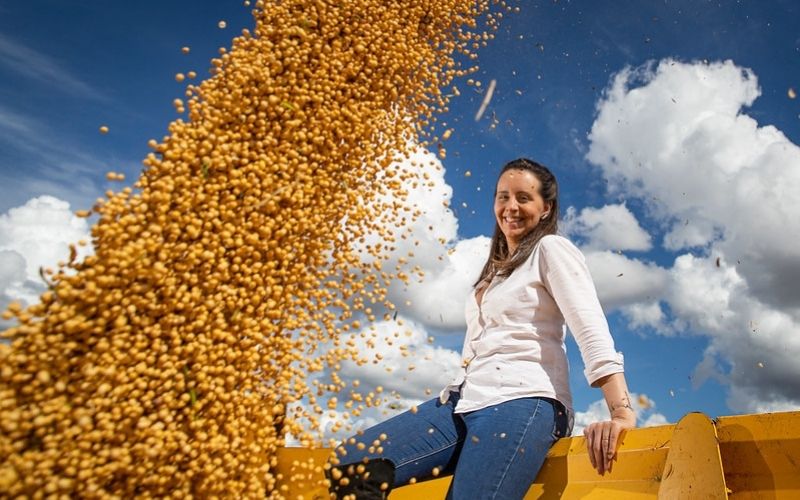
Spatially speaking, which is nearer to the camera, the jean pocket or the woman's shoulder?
the jean pocket

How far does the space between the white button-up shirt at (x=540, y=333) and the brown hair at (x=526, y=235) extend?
2.9 inches

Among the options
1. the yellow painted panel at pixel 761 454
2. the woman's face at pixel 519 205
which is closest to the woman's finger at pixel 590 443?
the yellow painted panel at pixel 761 454

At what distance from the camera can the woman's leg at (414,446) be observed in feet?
6.52

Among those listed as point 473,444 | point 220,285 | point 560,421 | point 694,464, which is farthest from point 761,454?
point 220,285

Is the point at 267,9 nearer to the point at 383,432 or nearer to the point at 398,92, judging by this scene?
the point at 398,92

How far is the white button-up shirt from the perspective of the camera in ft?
6.07

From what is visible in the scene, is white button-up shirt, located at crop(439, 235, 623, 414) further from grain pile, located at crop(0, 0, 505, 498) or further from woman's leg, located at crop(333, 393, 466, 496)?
Result: grain pile, located at crop(0, 0, 505, 498)

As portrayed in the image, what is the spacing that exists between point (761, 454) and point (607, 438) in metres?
0.40

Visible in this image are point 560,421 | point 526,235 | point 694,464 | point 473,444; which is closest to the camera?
point 694,464

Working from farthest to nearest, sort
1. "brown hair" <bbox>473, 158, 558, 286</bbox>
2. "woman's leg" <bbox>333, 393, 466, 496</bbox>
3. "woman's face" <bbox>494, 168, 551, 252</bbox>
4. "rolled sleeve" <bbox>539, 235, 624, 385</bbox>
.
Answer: "woman's face" <bbox>494, 168, 551, 252</bbox>, "brown hair" <bbox>473, 158, 558, 286</bbox>, "woman's leg" <bbox>333, 393, 466, 496</bbox>, "rolled sleeve" <bbox>539, 235, 624, 385</bbox>

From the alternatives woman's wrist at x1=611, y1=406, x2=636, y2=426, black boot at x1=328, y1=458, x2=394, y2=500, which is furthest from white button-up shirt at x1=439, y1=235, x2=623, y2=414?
black boot at x1=328, y1=458, x2=394, y2=500

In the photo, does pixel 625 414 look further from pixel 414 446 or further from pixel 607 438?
pixel 414 446

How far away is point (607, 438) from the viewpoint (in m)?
1.72

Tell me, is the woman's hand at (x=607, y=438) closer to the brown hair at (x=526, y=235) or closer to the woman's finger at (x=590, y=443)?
the woman's finger at (x=590, y=443)
